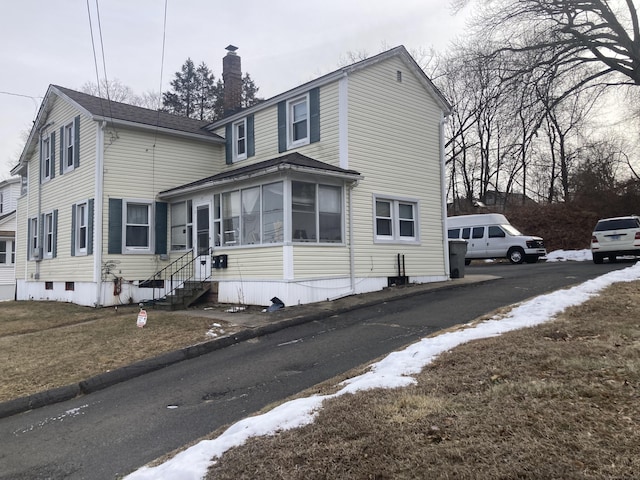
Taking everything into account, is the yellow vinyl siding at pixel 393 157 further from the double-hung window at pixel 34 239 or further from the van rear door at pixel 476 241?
the double-hung window at pixel 34 239

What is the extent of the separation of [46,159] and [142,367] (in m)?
15.5

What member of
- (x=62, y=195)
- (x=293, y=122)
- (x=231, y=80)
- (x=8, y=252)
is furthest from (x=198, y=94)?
(x=293, y=122)

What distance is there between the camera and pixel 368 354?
7664 millimetres

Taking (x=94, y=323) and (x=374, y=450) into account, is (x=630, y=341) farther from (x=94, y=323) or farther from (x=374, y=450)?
(x=94, y=323)

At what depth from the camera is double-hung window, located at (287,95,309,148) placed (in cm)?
1528

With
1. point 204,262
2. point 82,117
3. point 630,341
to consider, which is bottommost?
point 630,341

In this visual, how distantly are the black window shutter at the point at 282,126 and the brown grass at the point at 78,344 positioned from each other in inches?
253

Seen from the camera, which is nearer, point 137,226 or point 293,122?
point 293,122

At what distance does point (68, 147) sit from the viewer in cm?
1814

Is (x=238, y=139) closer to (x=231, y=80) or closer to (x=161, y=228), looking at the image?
(x=161, y=228)

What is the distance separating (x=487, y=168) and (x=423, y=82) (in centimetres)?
2579

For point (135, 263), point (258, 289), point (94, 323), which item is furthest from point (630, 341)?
point (135, 263)

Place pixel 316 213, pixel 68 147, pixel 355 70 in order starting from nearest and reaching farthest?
pixel 316 213 < pixel 355 70 < pixel 68 147

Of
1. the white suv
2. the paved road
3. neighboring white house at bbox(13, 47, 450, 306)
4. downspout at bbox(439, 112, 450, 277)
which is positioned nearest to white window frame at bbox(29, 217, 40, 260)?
neighboring white house at bbox(13, 47, 450, 306)
